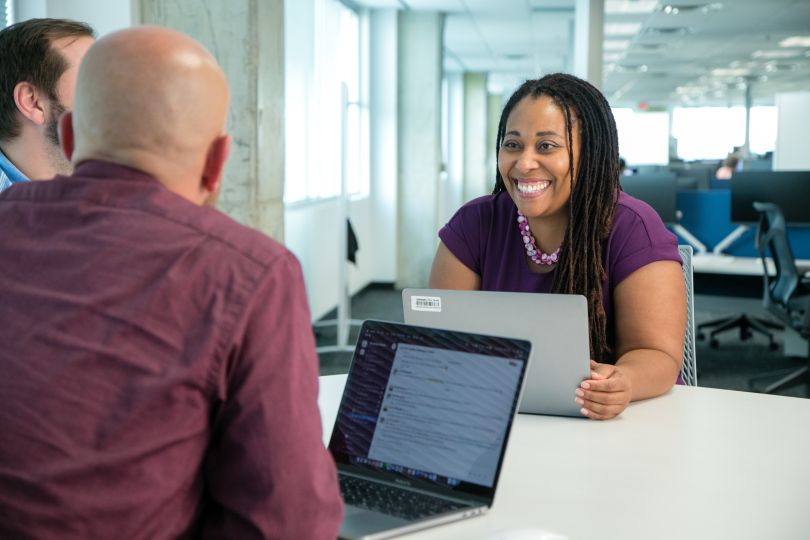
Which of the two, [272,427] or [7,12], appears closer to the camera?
[272,427]

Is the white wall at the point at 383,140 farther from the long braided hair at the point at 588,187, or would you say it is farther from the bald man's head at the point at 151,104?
the bald man's head at the point at 151,104

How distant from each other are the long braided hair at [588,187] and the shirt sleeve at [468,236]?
0.25 m

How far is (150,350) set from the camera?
0.84 meters

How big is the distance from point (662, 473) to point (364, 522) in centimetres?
53

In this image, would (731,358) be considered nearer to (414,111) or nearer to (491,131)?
(414,111)

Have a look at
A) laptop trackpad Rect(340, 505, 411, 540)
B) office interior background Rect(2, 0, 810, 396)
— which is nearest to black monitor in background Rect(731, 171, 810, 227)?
office interior background Rect(2, 0, 810, 396)

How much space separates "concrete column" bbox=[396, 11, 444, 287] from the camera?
8.83 m

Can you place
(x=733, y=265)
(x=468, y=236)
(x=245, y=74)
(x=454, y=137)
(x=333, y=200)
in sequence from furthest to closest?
(x=454, y=137) < (x=333, y=200) < (x=733, y=265) < (x=245, y=74) < (x=468, y=236)


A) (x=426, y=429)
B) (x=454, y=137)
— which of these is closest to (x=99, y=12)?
(x=426, y=429)

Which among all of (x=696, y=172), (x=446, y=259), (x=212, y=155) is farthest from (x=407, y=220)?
(x=212, y=155)

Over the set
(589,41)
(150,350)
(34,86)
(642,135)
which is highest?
(589,41)

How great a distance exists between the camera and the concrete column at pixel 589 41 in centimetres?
651

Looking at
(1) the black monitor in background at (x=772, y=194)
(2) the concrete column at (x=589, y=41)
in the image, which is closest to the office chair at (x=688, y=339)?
(1) the black monitor in background at (x=772, y=194)

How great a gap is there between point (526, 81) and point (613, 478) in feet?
3.61
